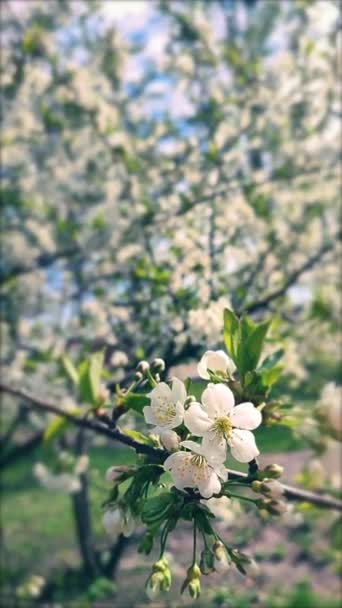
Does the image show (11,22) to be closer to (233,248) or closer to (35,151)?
(35,151)

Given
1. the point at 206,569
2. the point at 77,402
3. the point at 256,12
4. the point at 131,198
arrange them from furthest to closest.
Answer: the point at 256,12, the point at 131,198, the point at 77,402, the point at 206,569

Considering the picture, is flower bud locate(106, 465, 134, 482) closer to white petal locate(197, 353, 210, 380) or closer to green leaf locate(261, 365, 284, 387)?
white petal locate(197, 353, 210, 380)

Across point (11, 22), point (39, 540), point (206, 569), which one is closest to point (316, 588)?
point (39, 540)

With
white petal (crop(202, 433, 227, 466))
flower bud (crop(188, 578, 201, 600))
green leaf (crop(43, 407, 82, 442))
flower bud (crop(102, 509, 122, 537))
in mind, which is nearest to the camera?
white petal (crop(202, 433, 227, 466))

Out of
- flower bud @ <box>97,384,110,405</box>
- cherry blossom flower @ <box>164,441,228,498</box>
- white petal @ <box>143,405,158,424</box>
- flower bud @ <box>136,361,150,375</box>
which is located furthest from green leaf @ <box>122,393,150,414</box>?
flower bud @ <box>97,384,110,405</box>

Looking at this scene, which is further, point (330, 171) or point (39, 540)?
point (39, 540)

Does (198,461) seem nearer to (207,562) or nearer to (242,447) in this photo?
(242,447)

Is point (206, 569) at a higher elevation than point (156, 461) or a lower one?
lower

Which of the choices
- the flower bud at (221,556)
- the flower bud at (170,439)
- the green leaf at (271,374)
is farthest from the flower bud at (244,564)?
the green leaf at (271,374)
